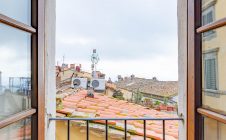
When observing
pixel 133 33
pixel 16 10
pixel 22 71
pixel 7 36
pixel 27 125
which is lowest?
pixel 27 125

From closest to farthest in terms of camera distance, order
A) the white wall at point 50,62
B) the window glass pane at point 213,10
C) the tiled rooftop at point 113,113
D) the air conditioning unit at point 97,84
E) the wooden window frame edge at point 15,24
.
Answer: the wooden window frame edge at point 15,24 → the window glass pane at point 213,10 → the white wall at point 50,62 → the tiled rooftop at point 113,113 → the air conditioning unit at point 97,84

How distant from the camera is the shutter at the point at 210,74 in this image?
126 centimetres

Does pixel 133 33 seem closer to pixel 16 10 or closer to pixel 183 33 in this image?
pixel 183 33

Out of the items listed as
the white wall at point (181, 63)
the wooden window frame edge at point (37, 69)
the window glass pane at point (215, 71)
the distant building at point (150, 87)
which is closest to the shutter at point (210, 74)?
the window glass pane at point (215, 71)

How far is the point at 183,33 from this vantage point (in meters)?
1.78

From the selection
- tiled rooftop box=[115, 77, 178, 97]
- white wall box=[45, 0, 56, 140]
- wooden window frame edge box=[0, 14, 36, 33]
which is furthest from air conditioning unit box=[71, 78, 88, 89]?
wooden window frame edge box=[0, 14, 36, 33]

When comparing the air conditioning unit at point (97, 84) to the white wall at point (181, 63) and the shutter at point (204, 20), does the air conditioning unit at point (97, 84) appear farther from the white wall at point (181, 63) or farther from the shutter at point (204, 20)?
the shutter at point (204, 20)

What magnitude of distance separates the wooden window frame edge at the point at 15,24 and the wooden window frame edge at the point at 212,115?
2.88 ft

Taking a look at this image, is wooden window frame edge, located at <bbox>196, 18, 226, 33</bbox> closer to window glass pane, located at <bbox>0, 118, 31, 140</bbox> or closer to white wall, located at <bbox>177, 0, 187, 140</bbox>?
white wall, located at <bbox>177, 0, 187, 140</bbox>

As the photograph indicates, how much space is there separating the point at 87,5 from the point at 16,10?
8.27 feet

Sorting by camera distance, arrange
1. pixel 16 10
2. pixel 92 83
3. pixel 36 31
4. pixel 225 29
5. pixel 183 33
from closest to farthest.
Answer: pixel 225 29, pixel 16 10, pixel 36 31, pixel 183 33, pixel 92 83

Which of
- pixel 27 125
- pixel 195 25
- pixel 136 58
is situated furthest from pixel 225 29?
pixel 136 58

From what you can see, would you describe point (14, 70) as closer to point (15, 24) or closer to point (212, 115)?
point (15, 24)

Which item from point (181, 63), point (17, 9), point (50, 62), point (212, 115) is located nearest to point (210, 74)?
point (212, 115)
